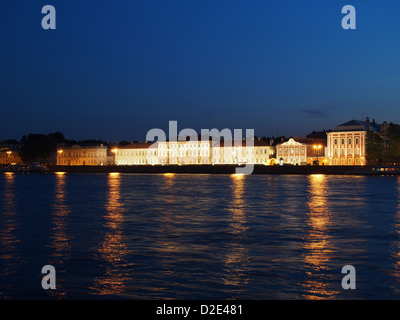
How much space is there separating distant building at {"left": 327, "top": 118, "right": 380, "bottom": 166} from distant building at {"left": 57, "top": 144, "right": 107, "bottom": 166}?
2082 inches

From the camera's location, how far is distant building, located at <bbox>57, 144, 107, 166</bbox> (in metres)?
118

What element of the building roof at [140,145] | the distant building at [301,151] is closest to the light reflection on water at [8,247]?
the distant building at [301,151]

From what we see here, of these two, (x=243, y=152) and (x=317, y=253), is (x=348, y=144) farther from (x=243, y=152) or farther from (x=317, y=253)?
(x=317, y=253)

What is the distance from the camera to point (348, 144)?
274 feet

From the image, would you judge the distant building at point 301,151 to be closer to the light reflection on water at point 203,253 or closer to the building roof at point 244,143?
the building roof at point 244,143

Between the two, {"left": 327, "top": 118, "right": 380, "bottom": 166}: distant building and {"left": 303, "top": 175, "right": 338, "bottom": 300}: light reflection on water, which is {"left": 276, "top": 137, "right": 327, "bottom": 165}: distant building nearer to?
{"left": 327, "top": 118, "right": 380, "bottom": 166}: distant building

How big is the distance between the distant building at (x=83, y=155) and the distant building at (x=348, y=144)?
5288 centimetres

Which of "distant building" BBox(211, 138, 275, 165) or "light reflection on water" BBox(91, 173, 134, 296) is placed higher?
"distant building" BBox(211, 138, 275, 165)

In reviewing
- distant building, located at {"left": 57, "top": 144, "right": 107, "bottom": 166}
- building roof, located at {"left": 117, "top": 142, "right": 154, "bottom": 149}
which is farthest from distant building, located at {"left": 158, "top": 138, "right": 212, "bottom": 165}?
distant building, located at {"left": 57, "top": 144, "right": 107, "bottom": 166}

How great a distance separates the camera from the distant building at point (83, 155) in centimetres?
11838

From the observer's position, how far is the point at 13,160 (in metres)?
140
